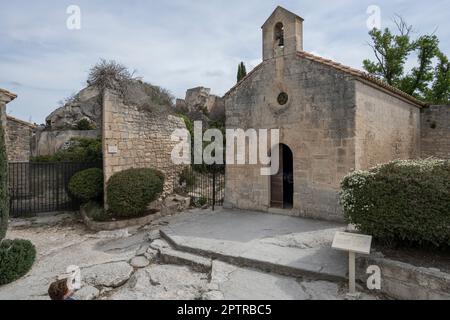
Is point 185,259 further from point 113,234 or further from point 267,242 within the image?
point 113,234

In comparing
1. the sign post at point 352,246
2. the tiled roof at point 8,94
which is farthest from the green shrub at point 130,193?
the sign post at point 352,246

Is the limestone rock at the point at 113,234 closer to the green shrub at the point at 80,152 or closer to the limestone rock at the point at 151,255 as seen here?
the limestone rock at the point at 151,255

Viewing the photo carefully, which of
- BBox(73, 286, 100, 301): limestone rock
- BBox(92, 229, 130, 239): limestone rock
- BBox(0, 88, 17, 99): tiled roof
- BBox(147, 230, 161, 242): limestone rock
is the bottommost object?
BBox(73, 286, 100, 301): limestone rock

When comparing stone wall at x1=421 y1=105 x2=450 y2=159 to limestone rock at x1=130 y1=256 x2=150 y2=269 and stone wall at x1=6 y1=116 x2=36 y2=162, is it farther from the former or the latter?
stone wall at x1=6 y1=116 x2=36 y2=162

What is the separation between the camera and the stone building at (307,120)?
7.29 meters

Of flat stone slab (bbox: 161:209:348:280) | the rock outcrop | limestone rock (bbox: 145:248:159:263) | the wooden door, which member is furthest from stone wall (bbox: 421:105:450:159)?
the rock outcrop

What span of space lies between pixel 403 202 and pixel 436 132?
9.68 metres

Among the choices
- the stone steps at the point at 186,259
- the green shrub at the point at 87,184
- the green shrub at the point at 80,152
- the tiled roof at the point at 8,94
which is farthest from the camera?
the green shrub at the point at 80,152

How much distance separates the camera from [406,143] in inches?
410

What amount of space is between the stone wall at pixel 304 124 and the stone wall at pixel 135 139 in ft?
12.4

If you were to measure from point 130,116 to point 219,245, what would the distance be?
253 inches

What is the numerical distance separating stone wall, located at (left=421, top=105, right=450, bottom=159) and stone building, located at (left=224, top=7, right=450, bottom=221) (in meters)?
2.96

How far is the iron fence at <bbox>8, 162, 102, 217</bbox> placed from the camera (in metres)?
10.2

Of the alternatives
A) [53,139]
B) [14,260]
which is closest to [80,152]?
[53,139]
